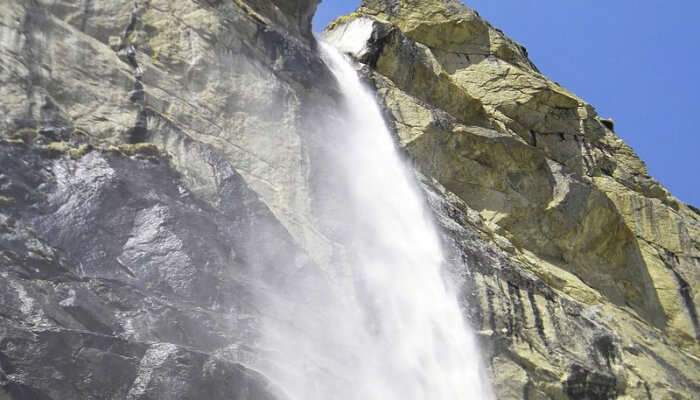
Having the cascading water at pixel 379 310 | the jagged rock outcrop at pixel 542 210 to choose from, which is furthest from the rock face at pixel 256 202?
the cascading water at pixel 379 310

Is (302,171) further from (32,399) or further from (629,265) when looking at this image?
(629,265)

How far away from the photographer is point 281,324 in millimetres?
9641

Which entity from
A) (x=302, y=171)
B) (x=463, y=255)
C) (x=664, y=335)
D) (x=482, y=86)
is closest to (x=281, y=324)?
(x=302, y=171)

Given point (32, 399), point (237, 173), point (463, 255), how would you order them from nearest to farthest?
point (32, 399), point (237, 173), point (463, 255)

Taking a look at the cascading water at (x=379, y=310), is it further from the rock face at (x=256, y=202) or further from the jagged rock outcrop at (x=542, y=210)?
the jagged rock outcrop at (x=542, y=210)

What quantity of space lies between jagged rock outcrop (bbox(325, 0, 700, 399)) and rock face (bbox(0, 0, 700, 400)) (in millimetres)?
44

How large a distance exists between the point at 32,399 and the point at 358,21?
12.5 meters

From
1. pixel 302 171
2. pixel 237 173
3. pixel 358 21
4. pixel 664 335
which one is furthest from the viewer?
pixel 358 21

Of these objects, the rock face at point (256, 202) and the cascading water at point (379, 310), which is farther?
the cascading water at point (379, 310)

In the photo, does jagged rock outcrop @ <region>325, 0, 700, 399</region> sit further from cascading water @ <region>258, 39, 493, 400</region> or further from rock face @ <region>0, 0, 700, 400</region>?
cascading water @ <region>258, 39, 493, 400</region>

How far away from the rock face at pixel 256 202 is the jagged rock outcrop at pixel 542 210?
4 centimetres

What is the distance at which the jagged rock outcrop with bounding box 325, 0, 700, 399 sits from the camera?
44.2 feet

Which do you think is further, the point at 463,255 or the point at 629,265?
the point at 629,265

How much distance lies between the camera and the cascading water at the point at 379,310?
32.1 feet
